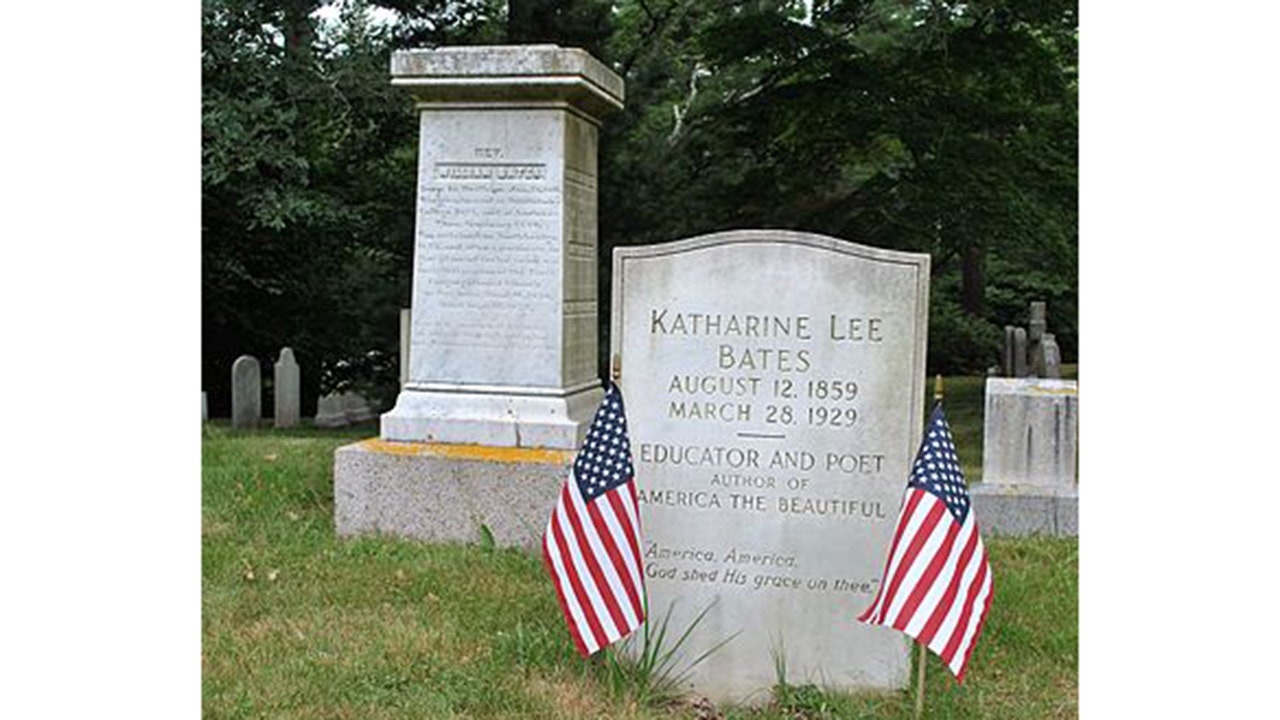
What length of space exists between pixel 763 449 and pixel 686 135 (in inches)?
389

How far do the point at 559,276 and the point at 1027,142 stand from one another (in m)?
7.53

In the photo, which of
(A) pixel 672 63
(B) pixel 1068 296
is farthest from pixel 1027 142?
(B) pixel 1068 296

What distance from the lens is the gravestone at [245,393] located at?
532 inches

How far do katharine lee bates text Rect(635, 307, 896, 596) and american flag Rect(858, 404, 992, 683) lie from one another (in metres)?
0.43

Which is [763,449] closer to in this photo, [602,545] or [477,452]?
[602,545]

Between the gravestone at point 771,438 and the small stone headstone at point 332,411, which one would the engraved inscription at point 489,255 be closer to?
the gravestone at point 771,438

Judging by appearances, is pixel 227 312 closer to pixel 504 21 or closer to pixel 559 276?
pixel 504 21

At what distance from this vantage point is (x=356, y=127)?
46.8 feet

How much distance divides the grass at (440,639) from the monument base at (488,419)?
2.03 feet

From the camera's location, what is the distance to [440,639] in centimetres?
507

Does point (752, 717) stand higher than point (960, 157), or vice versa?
point (960, 157)

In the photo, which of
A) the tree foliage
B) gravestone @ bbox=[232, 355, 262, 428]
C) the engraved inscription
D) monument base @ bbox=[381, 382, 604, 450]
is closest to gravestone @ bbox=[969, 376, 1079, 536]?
monument base @ bbox=[381, 382, 604, 450]

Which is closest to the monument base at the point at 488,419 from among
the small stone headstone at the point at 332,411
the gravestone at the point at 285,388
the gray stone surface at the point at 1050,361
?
the gray stone surface at the point at 1050,361

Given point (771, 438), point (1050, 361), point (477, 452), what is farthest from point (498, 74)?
point (1050, 361)
